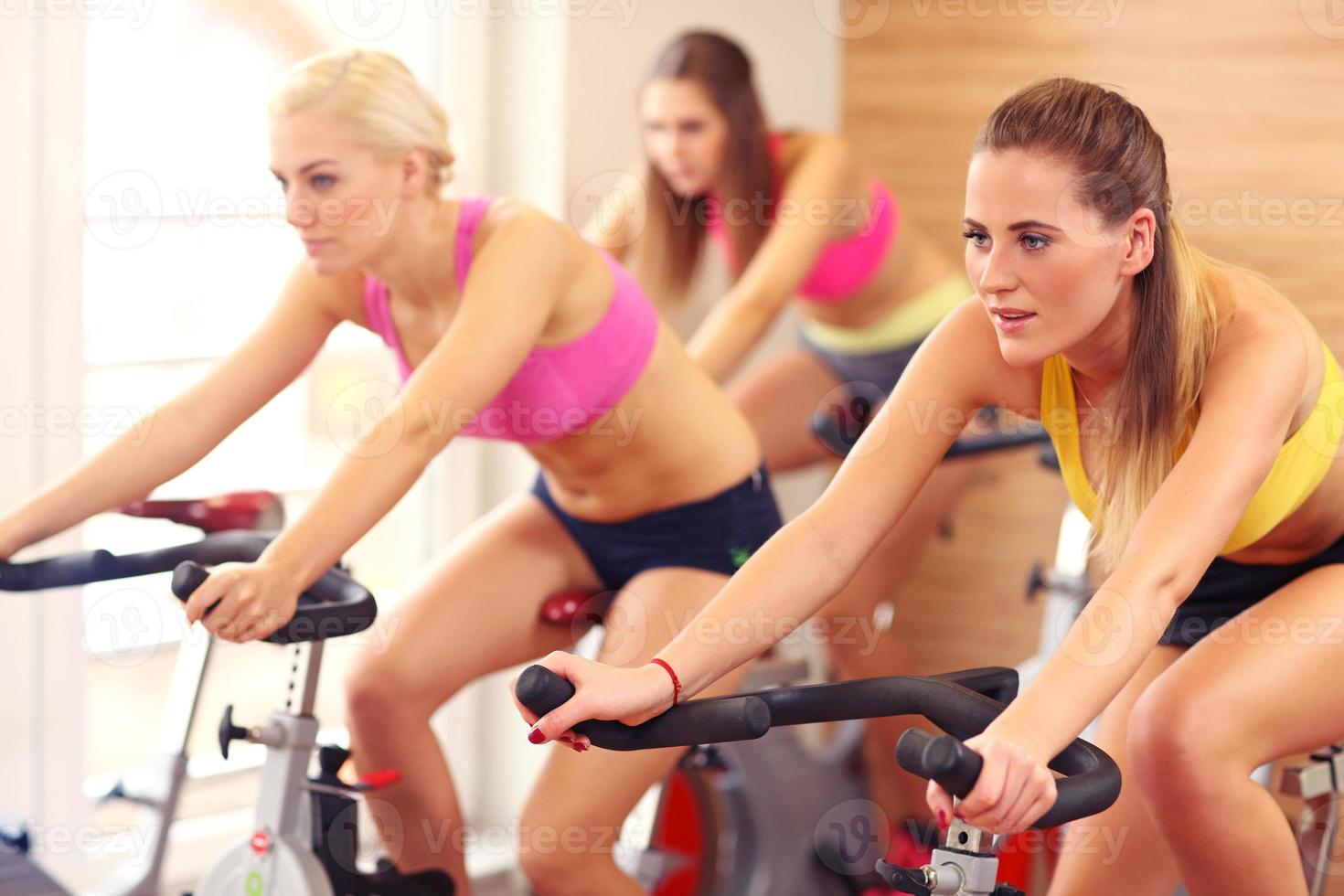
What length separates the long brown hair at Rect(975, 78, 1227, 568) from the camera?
54.9 inches

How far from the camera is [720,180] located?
9.43ft

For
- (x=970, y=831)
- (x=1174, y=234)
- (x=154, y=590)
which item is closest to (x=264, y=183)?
(x=154, y=590)

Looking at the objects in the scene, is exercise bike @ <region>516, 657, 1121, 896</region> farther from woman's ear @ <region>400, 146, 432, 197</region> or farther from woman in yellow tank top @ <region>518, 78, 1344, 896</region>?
woman's ear @ <region>400, 146, 432, 197</region>

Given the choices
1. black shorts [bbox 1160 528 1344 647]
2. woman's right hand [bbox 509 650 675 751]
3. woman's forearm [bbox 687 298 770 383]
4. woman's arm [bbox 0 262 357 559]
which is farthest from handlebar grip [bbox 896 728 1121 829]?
woman's forearm [bbox 687 298 770 383]

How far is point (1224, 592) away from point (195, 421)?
137 cm

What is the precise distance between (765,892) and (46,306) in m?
1.70

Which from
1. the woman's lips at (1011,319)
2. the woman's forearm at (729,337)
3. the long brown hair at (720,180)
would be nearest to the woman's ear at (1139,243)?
the woman's lips at (1011,319)

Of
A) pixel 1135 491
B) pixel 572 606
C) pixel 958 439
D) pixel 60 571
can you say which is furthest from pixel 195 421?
pixel 1135 491

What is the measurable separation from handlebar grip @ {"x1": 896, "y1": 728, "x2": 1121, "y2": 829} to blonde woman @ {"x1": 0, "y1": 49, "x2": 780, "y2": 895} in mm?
764

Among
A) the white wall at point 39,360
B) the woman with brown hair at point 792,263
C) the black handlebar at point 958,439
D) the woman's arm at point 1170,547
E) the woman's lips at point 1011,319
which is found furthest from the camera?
the woman with brown hair at point 792,263

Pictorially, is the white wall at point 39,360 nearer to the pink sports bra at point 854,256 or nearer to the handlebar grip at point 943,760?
the pink sports bra at point 854,256

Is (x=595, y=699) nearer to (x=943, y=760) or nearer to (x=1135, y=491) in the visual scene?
(x=943, y=760)

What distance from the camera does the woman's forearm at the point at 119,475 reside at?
191cm

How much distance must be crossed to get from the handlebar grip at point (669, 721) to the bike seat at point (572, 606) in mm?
780
